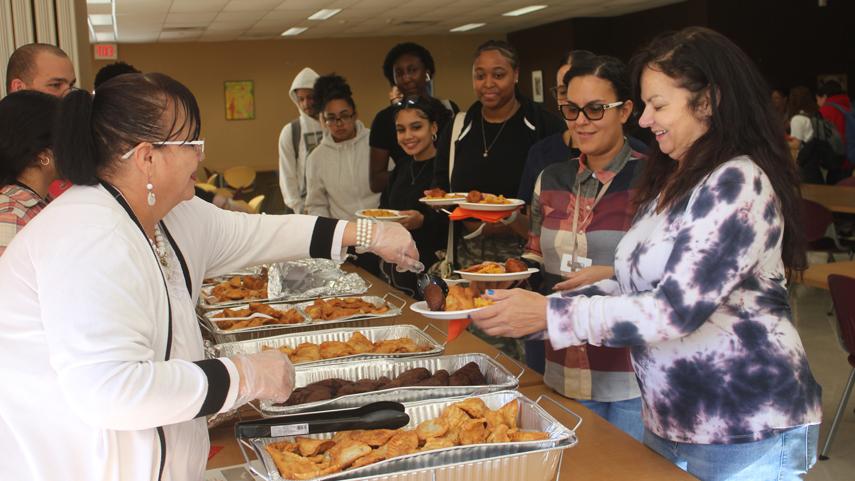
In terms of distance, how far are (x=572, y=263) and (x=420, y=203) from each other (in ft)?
4.11

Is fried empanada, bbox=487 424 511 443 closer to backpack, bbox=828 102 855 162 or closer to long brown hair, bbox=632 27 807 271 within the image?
long brown hair, bbox=632 27 807 271

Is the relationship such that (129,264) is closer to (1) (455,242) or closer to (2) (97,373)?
(2) (97,373)

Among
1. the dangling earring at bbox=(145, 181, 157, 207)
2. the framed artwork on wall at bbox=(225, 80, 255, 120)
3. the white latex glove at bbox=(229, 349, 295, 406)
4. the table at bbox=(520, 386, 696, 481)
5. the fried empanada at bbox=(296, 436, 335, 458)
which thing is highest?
the framed artwork on wall at bbox=(225, 80, 255, 120)

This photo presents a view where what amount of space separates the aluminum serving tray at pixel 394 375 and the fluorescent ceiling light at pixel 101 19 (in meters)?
9.82

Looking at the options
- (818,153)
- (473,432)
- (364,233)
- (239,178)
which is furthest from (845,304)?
(239,178)

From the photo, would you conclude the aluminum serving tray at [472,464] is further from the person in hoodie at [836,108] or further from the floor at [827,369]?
the person in hoodie at [836,108]

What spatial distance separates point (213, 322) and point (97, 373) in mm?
1316

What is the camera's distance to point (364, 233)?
189 cm

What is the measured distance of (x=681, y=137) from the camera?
5.22ft

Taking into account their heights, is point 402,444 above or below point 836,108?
below

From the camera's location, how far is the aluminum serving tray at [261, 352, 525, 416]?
1.65m

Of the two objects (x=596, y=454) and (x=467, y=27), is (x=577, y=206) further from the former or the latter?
(x=467, y=27)

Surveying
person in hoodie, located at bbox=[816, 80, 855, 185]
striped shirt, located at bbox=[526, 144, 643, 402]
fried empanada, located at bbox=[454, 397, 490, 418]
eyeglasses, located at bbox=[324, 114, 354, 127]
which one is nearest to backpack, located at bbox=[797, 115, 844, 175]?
person in hoodie, located at bbox=[816, 80, 855, 185]

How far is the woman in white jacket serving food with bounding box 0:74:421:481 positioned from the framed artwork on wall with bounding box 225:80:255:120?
14.0 m
